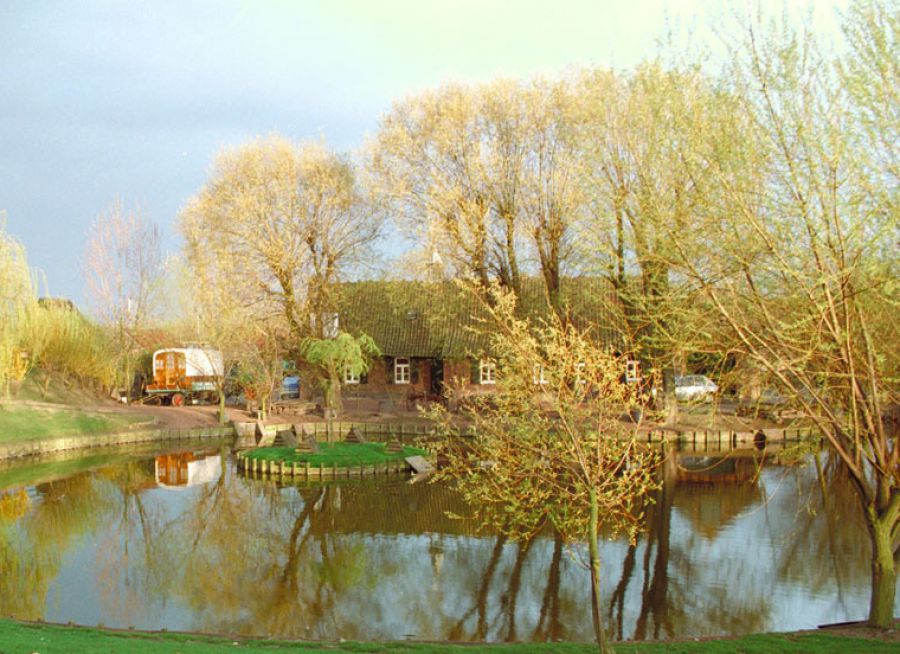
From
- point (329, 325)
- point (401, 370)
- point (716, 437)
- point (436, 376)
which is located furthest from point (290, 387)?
point (716, 437)

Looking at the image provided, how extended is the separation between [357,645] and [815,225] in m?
7.71

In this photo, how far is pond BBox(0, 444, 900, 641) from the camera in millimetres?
12812

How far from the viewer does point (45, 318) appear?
34.9 meters

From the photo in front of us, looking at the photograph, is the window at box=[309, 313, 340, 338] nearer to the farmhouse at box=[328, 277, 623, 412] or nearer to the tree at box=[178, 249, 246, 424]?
the farmhouse at box=[328, 277, 623, 412]

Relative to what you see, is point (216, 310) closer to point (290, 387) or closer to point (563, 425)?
point (290, 387)

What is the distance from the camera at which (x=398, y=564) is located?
52.2 ft

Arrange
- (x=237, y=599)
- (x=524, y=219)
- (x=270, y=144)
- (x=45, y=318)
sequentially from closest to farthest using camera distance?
(x=237, y=599)
(x=524, y=219)
(x=45, y=318)
(x=270, y=144)

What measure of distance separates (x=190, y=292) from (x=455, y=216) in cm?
1548

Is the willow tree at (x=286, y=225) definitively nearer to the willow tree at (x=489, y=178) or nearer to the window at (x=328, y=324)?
the window at (x=328, y=324)

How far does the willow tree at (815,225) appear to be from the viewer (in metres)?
8.79

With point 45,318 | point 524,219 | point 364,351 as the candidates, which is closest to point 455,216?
point 524,219

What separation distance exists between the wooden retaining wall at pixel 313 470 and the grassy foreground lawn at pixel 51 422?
923 cm

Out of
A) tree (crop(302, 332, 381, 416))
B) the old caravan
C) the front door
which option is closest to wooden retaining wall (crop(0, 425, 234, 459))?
tree (crop(302, 332, 381, 416))

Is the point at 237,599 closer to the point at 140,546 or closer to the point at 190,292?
the point at 140,546
